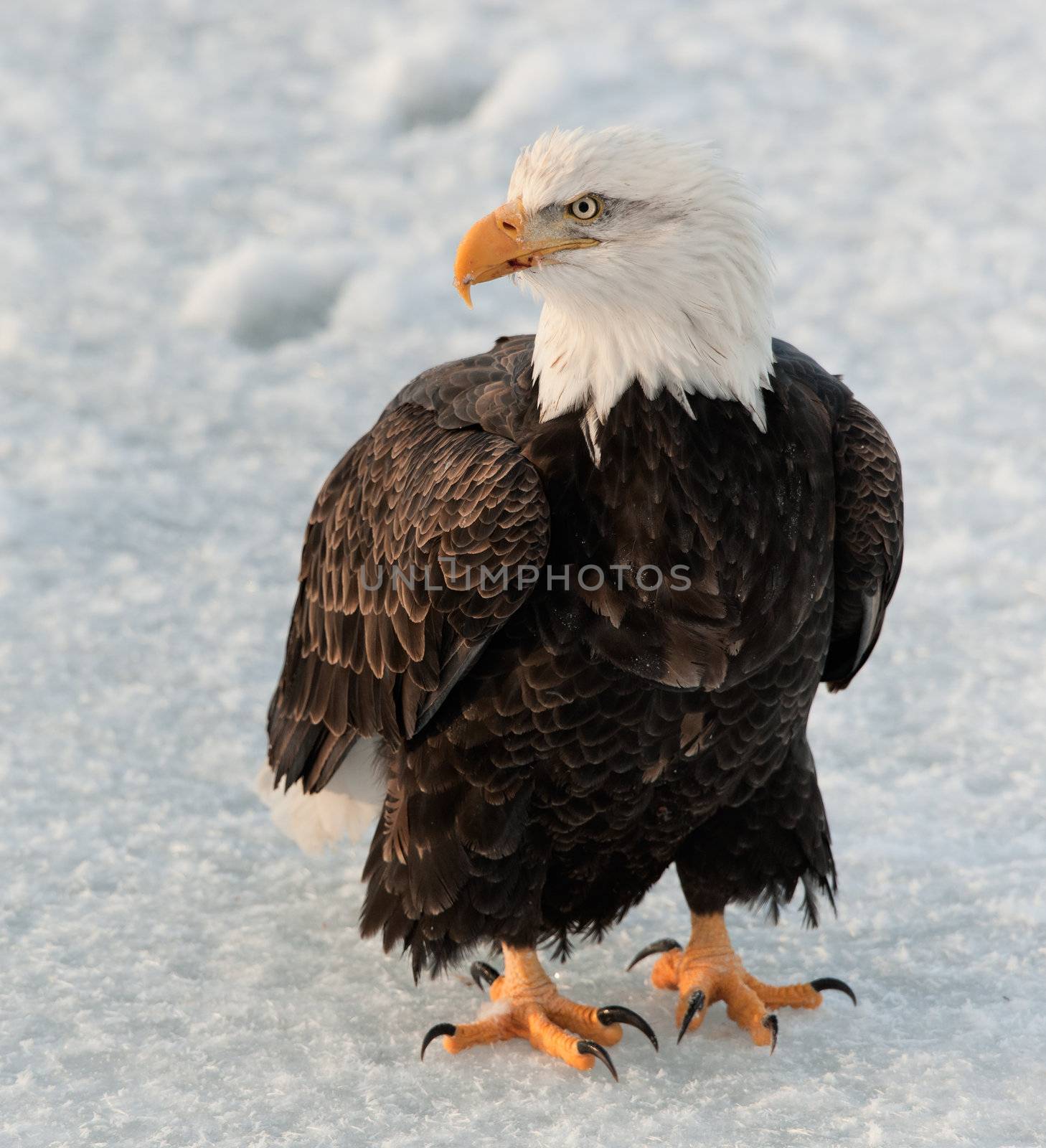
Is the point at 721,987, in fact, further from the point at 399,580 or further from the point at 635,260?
the point at 635,260

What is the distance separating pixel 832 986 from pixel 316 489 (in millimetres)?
3167

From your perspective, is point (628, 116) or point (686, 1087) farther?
point (628, 116)

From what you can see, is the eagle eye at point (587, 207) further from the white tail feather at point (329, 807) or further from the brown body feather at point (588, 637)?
the white tail feather at point (329, 807)

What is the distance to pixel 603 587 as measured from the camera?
346cm

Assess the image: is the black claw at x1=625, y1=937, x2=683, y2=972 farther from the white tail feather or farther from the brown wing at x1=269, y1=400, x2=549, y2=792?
the brown wing at x1=269, y1=400, x2=549, y2=792

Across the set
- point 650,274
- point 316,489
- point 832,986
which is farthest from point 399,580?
point 316,489

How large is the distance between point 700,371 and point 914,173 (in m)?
4.75

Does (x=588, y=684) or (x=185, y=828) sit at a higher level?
(x=588, y=684)

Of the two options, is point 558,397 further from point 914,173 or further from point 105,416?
point 914,173

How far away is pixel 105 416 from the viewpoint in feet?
21.6

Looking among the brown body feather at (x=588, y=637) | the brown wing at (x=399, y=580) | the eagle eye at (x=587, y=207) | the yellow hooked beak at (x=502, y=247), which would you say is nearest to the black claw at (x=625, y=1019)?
the brown body feather at (x=588, y=637)

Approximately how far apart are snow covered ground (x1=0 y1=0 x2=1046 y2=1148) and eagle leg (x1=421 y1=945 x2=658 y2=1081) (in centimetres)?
7

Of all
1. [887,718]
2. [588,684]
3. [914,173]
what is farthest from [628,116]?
[588,684]

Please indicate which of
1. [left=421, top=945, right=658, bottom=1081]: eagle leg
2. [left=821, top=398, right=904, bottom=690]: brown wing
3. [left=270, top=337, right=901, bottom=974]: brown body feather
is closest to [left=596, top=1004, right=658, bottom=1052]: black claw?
[left=421, top=945, right=658, bottom=1081]: eagle leg
